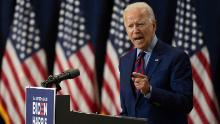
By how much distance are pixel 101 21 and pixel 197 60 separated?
0.92m

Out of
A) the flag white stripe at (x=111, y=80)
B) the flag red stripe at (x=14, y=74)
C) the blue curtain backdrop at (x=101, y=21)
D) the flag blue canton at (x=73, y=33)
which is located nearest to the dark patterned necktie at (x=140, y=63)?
the blue curtain backdrop at (x=101, y=21)

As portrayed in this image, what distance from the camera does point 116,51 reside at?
4.71 m

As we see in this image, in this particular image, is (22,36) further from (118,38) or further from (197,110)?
(197,110)

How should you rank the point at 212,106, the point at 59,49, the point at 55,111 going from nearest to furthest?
the point at 55,111 < the point at 212,106 < the point at 59,49

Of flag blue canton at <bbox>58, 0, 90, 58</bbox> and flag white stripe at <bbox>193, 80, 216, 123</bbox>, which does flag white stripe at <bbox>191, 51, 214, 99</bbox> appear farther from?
flag blue canton at <bbox>58, 0, 90, 58</bbox>

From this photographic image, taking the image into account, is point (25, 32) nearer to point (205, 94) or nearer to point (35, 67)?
point (35, 67)

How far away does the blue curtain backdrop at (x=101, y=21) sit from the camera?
4516 millimetres

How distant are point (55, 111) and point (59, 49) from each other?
2508 mm

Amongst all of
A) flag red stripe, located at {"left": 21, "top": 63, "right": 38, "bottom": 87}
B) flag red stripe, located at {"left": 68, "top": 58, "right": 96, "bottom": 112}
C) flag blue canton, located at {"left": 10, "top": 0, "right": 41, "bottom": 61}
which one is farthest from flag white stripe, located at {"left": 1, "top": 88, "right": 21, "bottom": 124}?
flag red stripe, located at {"left": 68, "top": 58, "right": 96, "bottom": 112}

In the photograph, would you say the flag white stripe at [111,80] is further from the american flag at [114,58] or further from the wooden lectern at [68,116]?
the wooden lectern at [68,116]

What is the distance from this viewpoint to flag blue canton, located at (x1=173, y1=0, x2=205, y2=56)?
181 inches

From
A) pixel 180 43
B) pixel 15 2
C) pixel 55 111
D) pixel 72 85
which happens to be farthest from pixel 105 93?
pixel 55 111

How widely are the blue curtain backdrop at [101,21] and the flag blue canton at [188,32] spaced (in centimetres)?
6

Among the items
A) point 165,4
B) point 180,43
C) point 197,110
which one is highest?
point 165,4
